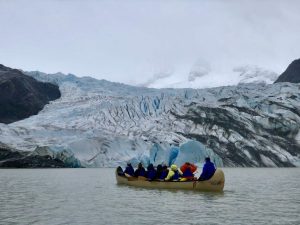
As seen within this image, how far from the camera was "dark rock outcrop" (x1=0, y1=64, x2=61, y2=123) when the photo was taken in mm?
106188

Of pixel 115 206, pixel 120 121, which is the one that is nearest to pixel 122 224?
pixel 115 206

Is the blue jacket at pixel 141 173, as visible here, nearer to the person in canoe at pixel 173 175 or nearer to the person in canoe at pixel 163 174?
the person in canoe at pixel 163 174

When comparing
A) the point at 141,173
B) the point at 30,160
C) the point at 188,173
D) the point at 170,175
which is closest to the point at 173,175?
the point at 170,175

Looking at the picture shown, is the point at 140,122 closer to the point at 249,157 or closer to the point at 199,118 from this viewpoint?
the point at 199,118

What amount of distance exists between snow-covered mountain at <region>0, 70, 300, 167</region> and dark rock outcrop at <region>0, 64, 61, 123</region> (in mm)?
3166

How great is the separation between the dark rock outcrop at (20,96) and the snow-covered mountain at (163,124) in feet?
10.4

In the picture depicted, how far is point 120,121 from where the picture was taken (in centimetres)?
8831

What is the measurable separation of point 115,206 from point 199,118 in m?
82.0

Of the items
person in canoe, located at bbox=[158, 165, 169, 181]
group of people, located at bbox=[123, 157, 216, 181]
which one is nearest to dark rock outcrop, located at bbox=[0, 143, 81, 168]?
group of people, located at bbox=[123, 157, 216, 181]

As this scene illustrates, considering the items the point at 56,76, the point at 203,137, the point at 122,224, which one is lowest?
the point at 122,224

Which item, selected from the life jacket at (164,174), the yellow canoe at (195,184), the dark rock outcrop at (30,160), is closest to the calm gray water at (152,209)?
the yellow canoe at (195,184)

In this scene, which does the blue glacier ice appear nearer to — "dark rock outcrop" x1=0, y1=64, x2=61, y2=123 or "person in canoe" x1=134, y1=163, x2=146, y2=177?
"person in canoe" x1=134, y1=163, x2=146, y2=177

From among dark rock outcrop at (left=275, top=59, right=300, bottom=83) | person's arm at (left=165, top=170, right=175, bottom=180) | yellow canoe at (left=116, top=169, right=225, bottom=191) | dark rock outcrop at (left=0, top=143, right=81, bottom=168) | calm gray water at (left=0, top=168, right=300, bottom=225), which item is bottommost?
calm gray water at (left=0, top=168, right=300, bottom=225)

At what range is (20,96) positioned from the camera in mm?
110312
